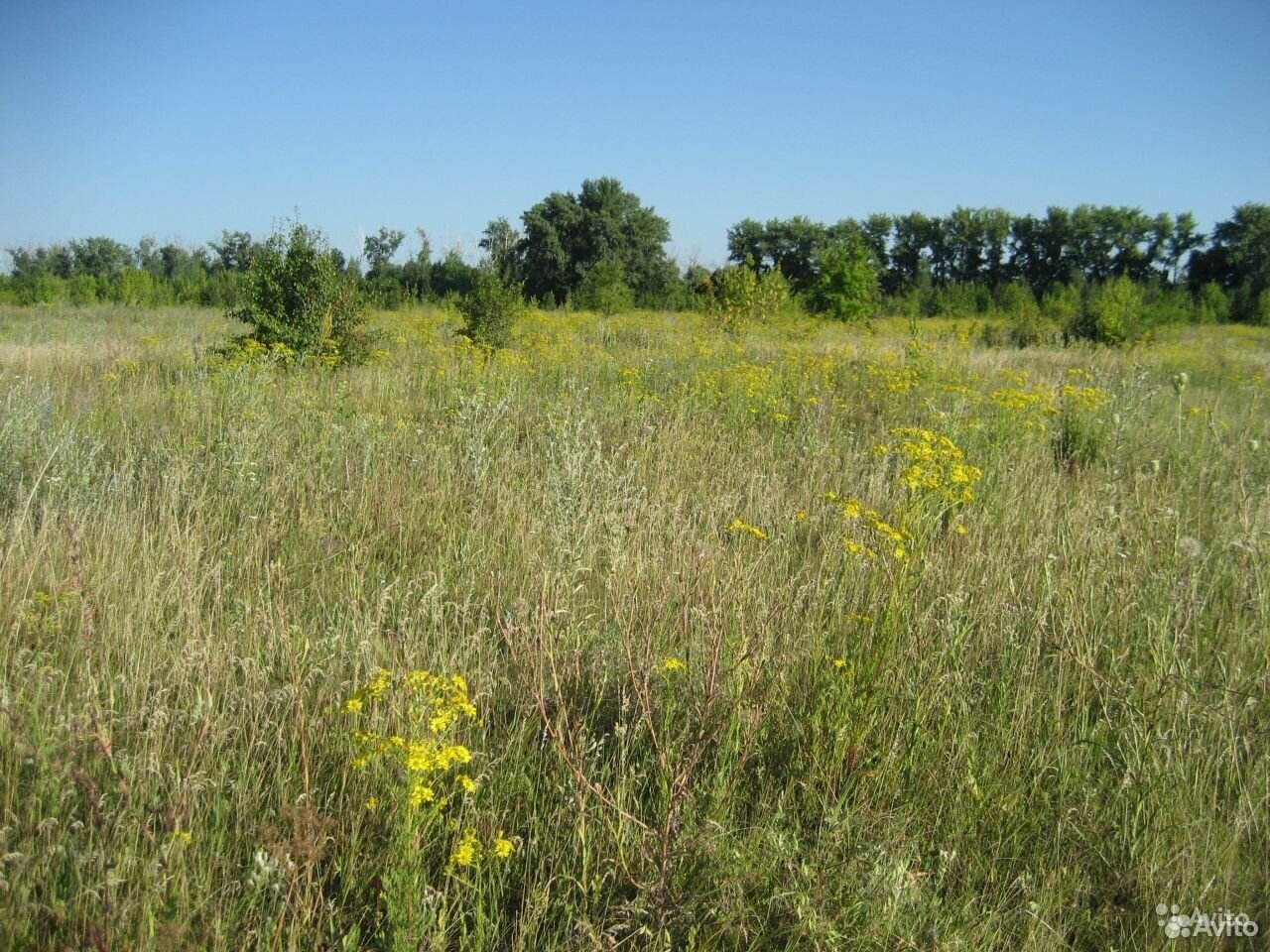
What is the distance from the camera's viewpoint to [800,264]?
55844mm

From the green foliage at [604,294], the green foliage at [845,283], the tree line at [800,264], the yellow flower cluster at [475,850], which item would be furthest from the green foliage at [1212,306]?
the yellow flower cluster at [475,850]

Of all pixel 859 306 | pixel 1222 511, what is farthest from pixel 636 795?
pixel 859 306

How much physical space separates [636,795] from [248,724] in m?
0.97

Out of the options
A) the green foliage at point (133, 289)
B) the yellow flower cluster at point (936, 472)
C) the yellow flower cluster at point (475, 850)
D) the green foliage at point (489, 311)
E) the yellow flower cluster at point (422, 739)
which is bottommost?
the yellow flower cluster at point (475, 850)

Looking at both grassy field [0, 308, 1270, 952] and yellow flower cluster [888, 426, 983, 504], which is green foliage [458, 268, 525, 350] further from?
yellow flower cluster [888, 426, 983, 504]

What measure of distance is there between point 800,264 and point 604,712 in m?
57.1

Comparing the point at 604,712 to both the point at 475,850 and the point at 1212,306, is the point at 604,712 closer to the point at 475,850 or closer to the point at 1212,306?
the point at 475,850

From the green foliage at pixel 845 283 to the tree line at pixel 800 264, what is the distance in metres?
0.05

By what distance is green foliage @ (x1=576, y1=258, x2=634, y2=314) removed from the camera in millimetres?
22469

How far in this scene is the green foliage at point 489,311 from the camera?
11125mm

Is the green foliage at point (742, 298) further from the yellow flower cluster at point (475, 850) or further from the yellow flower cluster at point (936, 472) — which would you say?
the yellow flower cluster at point (475, 850)

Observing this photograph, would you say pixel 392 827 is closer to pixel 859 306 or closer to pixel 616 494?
pixel 616 494

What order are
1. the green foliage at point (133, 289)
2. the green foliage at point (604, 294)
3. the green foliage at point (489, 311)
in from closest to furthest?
the green foliage at point (489, 311), the green foliage at point (604, 294), the green foliage at point (133, 289)

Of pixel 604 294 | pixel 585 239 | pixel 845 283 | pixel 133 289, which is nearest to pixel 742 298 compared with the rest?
pixel 604 294
